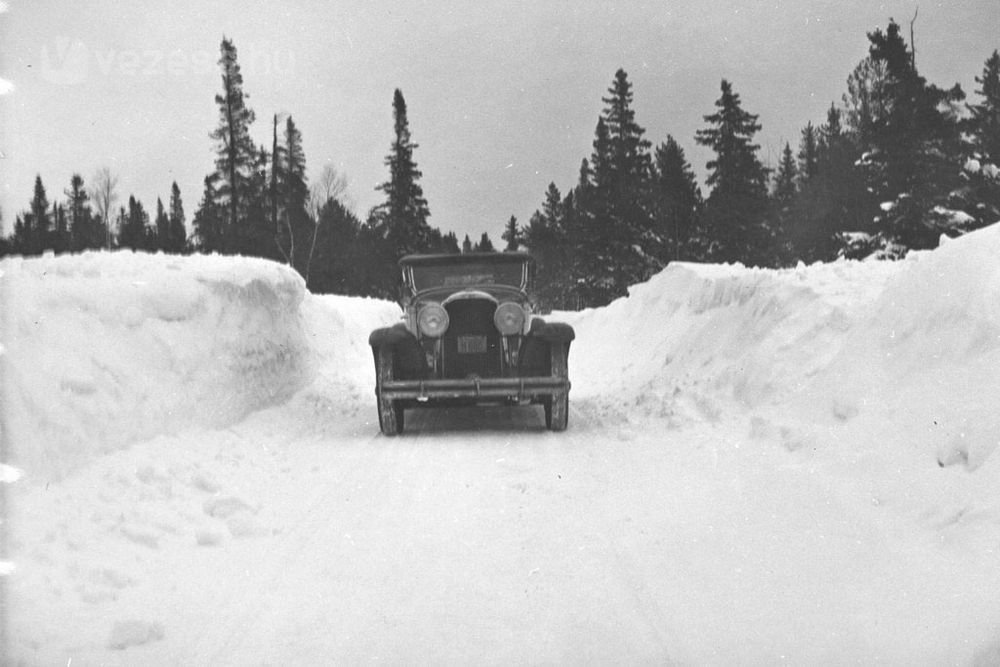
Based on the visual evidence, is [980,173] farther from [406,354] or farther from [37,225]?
[37,225]

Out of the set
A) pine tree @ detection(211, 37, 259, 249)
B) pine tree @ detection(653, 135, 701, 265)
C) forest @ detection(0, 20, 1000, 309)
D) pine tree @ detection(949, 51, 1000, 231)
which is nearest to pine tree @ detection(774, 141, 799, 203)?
forest @ detection(0, 20, 1000, 309)

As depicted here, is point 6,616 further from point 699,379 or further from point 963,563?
point 699,379

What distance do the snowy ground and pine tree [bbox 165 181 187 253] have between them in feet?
142

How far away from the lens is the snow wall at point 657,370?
526 centimetres

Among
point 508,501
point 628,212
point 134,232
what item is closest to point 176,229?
point 134,232

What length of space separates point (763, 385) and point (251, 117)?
135 ft

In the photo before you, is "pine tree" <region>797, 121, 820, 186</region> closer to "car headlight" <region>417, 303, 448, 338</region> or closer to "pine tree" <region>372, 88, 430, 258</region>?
"pine tree" <region>372, 88, 430, 258</region>

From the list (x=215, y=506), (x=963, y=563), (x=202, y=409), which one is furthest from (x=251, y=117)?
(x=963, y=563)

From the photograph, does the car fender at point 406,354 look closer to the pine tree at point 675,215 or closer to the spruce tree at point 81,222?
the pine tree at point 675,215

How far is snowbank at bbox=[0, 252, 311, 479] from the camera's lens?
5250 mm

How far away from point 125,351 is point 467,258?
4869mm

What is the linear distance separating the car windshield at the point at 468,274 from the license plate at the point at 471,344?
1.23m

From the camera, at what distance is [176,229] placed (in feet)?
202

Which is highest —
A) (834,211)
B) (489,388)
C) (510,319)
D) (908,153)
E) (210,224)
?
(210,224)
